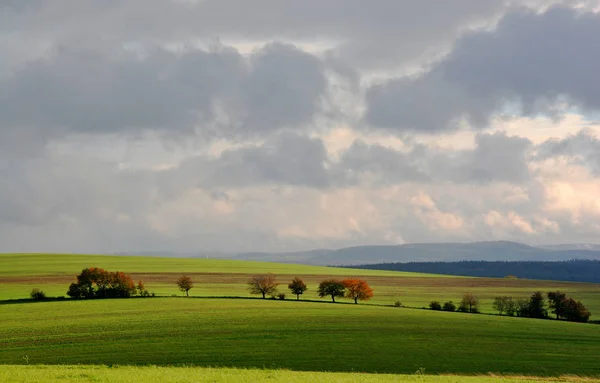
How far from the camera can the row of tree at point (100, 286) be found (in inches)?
4311

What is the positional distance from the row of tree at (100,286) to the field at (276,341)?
7.81 metres

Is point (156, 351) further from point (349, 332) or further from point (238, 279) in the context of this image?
point (238, 279)

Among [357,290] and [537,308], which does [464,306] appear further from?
[357,290]

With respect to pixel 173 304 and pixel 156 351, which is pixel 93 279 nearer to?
pixel 173 304

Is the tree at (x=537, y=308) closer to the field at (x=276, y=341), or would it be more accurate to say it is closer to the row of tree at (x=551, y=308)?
the row of tree at (x=551, y=308)

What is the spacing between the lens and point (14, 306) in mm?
95438

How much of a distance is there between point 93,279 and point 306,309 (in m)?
42.4

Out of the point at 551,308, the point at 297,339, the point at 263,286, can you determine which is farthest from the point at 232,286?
the point at 297,339

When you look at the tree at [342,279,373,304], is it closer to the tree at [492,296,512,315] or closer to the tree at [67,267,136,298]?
the tree at [492,296,512,315]

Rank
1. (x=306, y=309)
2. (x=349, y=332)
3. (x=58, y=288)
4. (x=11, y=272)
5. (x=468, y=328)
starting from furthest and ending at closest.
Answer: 1. (x=11, y=272)
2. (x=58, y=288)
3. (x=306, y=309)
4. (x=468, y=328)
5. (x=349, y=332)

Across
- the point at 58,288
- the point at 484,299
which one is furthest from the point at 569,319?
the point at 58,288

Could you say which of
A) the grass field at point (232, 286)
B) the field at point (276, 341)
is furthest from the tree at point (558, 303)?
the field at point (276, 341)

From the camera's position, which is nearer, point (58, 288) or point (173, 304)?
point (173, 304)

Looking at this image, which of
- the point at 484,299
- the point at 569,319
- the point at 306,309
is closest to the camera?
the point at 306,309
